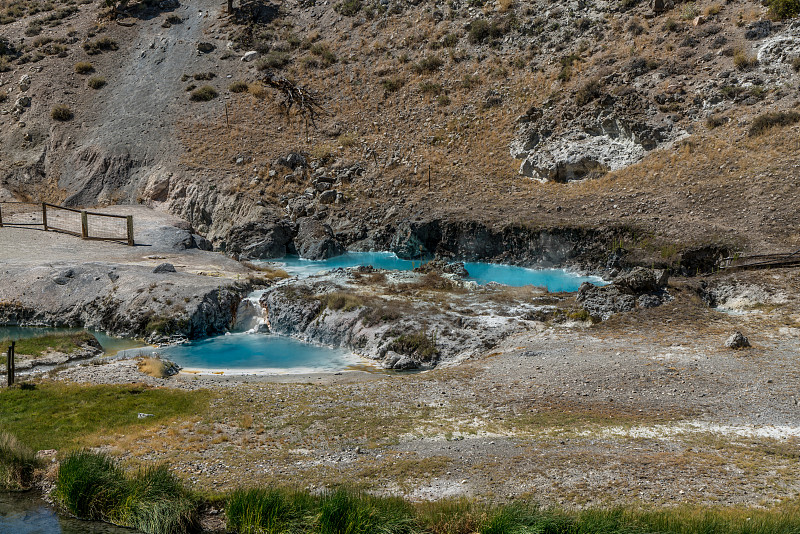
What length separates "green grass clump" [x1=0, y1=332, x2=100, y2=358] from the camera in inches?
996

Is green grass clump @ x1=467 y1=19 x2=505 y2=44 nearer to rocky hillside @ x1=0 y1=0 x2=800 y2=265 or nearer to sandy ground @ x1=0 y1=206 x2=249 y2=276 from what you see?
rocky hillside @ x1=0 y1=0 x2=800 y2=265

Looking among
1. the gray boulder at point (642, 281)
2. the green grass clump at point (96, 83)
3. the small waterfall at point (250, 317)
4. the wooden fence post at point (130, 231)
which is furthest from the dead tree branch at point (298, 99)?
the gray boulder at point (642, 281)

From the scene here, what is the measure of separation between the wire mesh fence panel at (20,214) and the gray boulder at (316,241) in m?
17.3

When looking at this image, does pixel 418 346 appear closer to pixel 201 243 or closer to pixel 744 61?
pixel 201 243

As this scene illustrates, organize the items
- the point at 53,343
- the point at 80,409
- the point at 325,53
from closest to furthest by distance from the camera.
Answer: the point at 80,409 → the point at 53,343 → the point at 325,53

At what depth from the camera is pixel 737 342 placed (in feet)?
73.0

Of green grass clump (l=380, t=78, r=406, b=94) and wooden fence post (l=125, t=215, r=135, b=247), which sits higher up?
green grass clump (l=380, t=78, r=406, b=94)

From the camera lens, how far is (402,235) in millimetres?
44906

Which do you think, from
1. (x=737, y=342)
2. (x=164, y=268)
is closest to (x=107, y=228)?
(x=164, y=268)

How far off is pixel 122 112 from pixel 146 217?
17205mm

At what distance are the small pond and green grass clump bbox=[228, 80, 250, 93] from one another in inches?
2084

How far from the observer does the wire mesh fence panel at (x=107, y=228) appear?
4438cm

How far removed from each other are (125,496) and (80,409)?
20.0 feet

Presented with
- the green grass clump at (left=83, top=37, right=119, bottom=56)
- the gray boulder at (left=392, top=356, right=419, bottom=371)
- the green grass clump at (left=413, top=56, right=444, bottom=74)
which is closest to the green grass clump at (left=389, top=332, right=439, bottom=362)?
the gray boulder at (left=392, top=356, right=419, bottom=371)
